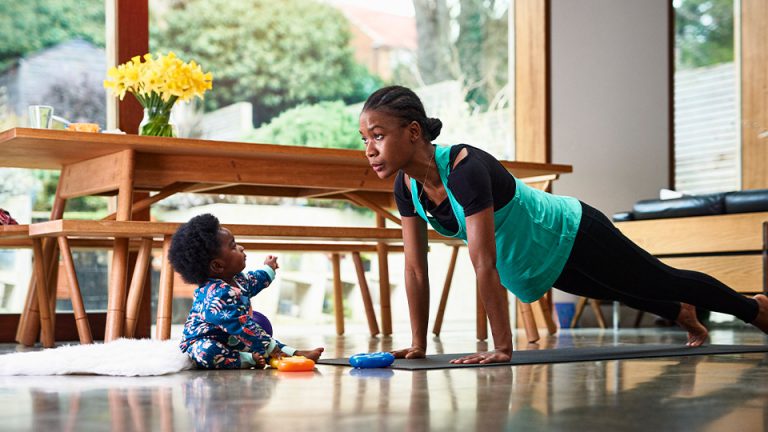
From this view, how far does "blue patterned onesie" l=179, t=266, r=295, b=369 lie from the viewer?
8.91 ft

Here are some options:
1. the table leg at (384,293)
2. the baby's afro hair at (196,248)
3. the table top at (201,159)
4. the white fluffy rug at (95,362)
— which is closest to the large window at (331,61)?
the table leg at (384,293)

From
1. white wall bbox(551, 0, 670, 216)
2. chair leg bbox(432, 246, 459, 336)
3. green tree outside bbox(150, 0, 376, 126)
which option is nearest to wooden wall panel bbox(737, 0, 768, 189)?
white wall bbox(551, 0, 670, 216)

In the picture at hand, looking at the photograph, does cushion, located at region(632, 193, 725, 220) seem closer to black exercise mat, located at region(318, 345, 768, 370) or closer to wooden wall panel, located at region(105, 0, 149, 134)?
black exercise mat, located at region(318, 345, 768, 370)

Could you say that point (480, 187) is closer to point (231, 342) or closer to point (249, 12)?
point (231, 342)

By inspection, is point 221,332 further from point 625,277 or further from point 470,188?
point 625,277

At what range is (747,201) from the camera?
5.31 metres

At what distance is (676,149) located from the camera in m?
7.14

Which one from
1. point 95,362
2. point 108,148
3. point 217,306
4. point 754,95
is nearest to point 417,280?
point 217,306

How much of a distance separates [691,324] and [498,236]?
86cm

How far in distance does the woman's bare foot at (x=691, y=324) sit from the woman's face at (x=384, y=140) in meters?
1.16

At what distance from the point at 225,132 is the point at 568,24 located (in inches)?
92.2

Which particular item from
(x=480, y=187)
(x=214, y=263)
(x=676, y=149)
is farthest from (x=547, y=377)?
(x=676, y=149)

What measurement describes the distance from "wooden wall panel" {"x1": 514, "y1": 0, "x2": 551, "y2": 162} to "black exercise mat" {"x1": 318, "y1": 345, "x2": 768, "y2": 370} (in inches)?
121

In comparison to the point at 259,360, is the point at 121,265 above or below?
above
